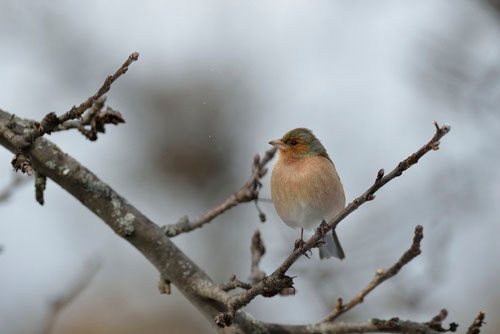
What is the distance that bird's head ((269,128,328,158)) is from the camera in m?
3.81

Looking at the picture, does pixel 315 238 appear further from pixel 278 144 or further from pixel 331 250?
pixel 331 250

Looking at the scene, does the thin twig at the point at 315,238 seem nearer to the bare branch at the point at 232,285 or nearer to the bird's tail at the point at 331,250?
the bare branch at the point at 232,285

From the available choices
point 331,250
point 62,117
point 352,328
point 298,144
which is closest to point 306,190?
point 298,144

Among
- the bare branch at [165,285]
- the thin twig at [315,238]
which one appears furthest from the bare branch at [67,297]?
the thin twig at [315,238]

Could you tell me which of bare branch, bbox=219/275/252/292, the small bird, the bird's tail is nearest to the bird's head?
the small bird

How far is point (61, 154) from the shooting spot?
11.7ft

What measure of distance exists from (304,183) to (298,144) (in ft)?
1.18

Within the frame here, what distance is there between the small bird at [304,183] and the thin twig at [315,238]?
3.18ft

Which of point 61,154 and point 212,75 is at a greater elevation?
point 212,75

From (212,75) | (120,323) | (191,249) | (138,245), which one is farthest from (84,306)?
(138,245)

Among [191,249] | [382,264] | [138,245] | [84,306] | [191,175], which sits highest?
[191,175]

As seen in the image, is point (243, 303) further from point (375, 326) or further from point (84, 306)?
point (84, 306)

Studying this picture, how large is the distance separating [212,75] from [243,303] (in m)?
6.95

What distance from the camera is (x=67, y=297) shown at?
409 centimetres
